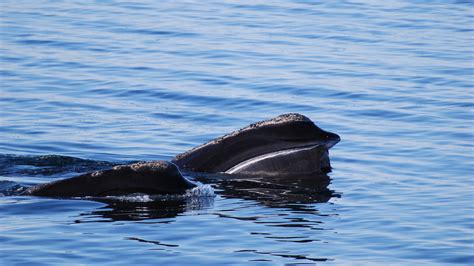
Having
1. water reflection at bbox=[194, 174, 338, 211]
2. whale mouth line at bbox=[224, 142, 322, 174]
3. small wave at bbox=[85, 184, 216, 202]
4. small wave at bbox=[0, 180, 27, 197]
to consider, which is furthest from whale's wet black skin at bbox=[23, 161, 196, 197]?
→ whale mouth line at bbox=[224, 142, 322, 174]

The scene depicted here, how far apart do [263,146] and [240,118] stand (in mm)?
5840

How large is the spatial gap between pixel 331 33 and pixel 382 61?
15.8ft

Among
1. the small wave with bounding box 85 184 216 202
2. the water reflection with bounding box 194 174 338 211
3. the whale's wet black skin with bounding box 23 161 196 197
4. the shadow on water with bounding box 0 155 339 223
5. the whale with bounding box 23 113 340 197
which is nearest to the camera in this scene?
the whale's wet black skin with bounding box 23 161 196 197

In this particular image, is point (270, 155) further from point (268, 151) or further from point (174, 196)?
point (174, 196)

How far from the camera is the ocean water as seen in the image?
12.9m

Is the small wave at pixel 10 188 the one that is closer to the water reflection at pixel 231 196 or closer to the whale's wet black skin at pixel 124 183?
the whale's wet black skin at pixel 124 183

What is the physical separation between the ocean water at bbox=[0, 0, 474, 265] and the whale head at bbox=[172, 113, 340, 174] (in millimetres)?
341

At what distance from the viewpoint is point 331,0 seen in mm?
39812

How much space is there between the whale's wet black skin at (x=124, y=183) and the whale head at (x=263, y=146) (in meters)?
1.33

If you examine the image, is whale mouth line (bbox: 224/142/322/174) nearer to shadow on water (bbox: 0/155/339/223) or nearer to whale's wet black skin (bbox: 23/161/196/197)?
shadow on water (bbox: 0/155/339/223)

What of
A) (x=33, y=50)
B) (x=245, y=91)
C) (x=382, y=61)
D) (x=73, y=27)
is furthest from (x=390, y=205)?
(x=73, y=27)

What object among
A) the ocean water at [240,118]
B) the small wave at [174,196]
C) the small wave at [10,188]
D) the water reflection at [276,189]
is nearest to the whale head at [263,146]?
the water reflection at [276,189]

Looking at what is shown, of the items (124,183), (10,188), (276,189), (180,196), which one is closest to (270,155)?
(276,189)

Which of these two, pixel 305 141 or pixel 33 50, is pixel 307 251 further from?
pixel 33 50
